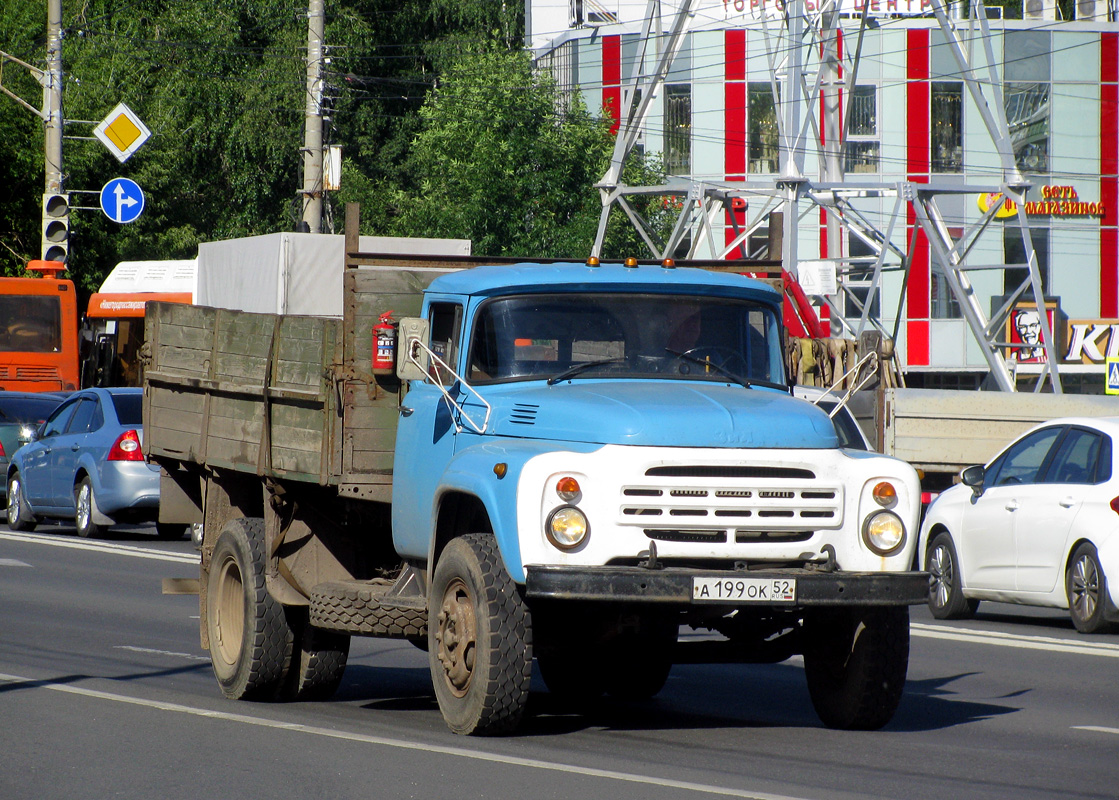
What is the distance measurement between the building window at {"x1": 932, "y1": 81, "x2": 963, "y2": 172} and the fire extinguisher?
42170 millimetres

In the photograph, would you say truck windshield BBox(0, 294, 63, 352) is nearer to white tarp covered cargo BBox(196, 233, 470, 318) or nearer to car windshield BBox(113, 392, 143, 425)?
car windshield BBox(113, 392, 143, 425)

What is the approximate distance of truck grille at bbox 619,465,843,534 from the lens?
22.9 feet

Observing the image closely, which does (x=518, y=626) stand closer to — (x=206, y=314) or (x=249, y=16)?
(x=206, y=314)

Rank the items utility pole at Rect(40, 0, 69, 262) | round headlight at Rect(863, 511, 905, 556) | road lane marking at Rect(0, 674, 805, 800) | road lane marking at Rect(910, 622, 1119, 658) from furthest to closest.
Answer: utility pole at Rect(40, 0, 69, 262) → road lane marking at Rect(910, 622, 1119, 658) → round headlight at Rect(863, 511, 905, 556) → road lane marking at Rect(0, 674, 805, 800)

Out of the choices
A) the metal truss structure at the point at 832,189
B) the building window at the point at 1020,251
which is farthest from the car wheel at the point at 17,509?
the building window at the point at 1020,251

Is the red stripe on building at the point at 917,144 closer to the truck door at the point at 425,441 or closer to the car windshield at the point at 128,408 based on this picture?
the car windshield at the point at 128,408

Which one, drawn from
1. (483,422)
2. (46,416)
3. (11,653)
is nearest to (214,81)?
(46,416)

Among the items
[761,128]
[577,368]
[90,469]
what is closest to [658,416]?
[577,368]

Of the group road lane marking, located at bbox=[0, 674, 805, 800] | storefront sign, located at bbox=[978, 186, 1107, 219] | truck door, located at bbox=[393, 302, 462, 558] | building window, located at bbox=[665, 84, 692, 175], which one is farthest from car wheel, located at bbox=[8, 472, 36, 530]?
storefront sign, located at bbox=[978, 186, 1107, 219]

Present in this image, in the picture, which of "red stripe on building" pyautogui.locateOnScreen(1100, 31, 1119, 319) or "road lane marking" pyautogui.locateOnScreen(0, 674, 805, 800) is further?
"red stripe on building" pyautogui.locateOnScreen(1100, 31, 1119, 319)

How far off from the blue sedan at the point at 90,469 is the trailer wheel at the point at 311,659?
10692 mm

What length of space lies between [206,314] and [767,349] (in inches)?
136

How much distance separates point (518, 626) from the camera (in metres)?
7.04

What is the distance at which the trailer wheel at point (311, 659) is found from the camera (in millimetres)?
8977
